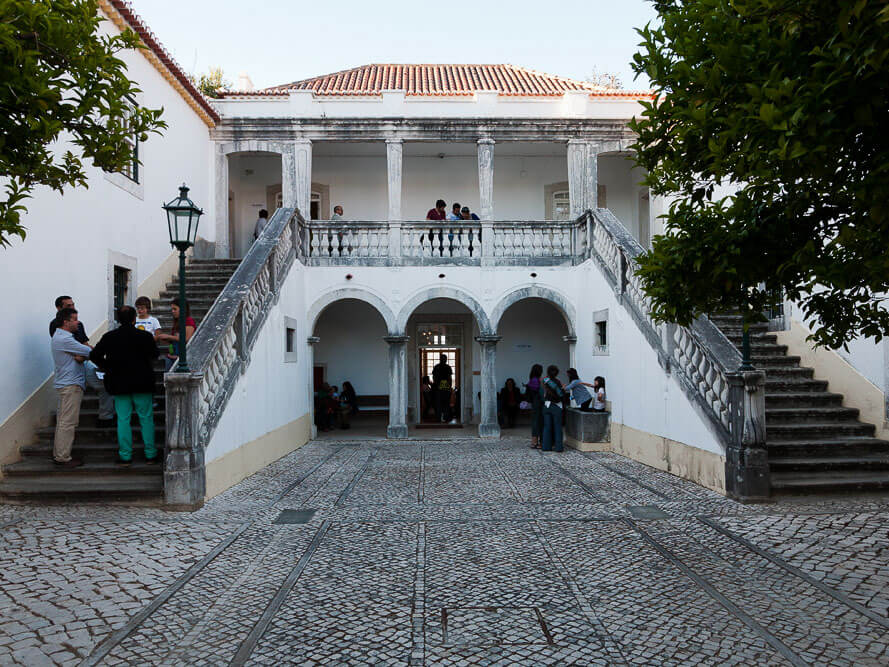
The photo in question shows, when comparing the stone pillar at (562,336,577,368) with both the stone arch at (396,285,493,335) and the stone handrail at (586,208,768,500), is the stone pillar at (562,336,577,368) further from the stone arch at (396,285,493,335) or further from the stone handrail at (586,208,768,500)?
the stone handrail at (586,208,768,500)

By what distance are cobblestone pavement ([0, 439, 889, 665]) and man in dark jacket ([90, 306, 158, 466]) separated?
0.93 metres

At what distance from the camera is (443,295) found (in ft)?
51.1

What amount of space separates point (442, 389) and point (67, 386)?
36.8ft

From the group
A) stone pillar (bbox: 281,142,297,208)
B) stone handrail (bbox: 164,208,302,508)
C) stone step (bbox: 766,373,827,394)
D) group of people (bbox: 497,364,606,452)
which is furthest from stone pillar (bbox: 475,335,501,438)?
stone step (bbox: 766,373,827,394)

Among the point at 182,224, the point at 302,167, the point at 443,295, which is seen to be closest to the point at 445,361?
the point at 443,295

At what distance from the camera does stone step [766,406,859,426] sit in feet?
30.9

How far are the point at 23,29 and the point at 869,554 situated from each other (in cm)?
723

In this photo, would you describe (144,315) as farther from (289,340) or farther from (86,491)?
(289,340)

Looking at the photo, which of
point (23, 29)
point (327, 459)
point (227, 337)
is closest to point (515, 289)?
point (327, 459)

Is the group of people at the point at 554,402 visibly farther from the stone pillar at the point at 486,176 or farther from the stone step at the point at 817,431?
the stone pillar at the point at 486,176

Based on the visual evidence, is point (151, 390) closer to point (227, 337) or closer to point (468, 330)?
point (227, 337)

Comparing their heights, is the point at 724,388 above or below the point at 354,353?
below

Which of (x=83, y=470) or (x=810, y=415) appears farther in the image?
(x=810, y=415)

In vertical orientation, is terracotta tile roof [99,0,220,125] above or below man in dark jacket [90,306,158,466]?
above
